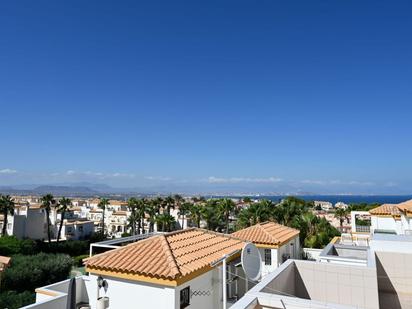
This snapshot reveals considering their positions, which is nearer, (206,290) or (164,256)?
(164,256)

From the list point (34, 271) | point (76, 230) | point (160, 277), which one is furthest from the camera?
point (76, 230)

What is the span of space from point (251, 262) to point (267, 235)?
7515 mm

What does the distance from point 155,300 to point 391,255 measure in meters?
6.21

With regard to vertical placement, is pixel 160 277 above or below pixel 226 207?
above

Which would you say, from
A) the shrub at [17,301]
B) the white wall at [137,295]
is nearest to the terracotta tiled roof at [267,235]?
the white wall at [137,295]

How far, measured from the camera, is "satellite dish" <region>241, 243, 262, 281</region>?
8.33m

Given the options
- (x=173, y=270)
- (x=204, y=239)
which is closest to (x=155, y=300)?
(x=173, y=270)

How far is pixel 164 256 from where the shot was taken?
9180mm

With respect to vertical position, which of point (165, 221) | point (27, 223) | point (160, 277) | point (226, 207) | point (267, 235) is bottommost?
point (27, 223)

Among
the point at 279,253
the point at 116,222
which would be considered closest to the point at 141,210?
the point at 116,222

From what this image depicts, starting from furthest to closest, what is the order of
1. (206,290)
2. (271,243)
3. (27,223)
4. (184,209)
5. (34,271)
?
1. (184,209)
2. (27,223)
3. (34,271)
4. (271,243)
5. (206,290)

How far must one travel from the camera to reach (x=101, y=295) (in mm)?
9234

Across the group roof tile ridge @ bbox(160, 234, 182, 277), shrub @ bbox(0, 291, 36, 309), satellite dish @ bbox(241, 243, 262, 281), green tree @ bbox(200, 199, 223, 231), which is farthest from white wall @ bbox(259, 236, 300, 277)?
green tree @ bbox(200, 199, 223, 231)

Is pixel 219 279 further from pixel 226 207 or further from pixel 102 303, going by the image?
pixel 226 207
